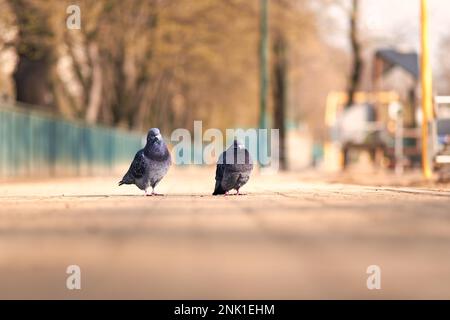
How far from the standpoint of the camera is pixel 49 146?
94.8 feet

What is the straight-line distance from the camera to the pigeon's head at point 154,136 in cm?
1071

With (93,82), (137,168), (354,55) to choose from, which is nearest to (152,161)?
(137,168)

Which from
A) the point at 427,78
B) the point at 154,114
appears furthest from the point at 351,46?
the point at 154,114

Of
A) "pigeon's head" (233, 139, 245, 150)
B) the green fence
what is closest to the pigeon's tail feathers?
"pigeon's head" (233, 139, 245, 150)

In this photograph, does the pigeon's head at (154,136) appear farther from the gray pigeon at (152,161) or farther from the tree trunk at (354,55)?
the tree trunk at (354,55)

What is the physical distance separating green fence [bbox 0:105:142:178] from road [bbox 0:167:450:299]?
16.2m

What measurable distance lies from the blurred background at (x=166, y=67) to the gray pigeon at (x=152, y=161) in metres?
7.17

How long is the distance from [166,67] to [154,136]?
31931 mm

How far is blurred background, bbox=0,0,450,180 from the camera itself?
1097 inches

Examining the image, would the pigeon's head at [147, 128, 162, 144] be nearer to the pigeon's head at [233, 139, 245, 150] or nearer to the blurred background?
the pigeon's head at [233, 139, 245, 150]

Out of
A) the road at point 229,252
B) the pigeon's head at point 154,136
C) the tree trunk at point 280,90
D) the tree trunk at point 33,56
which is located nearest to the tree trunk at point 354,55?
the tree trunk at point 280,90

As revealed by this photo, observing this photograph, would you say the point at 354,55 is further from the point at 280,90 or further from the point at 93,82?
the point at 93,82
